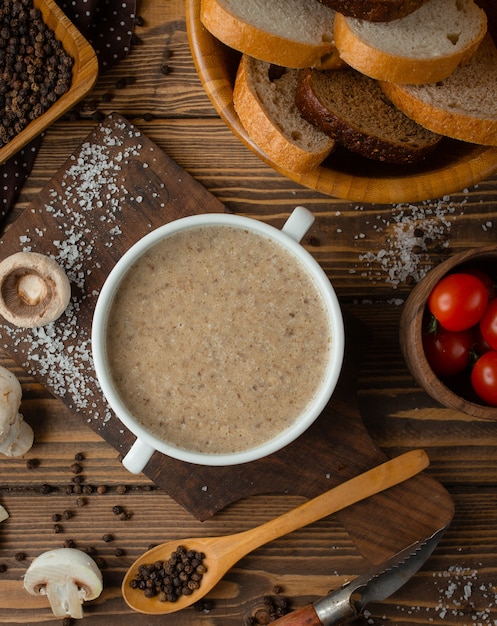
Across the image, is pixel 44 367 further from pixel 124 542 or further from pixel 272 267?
pixel 272 267

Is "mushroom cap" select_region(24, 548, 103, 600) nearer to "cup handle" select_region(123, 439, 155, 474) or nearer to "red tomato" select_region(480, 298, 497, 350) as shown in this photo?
"cup handle" select_region(123, 439, 155, 474)

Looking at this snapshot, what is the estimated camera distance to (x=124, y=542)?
2.03m

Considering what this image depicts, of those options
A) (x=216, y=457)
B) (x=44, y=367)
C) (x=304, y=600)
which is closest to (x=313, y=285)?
(x=216, y=457)

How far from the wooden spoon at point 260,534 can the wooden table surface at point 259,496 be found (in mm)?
45

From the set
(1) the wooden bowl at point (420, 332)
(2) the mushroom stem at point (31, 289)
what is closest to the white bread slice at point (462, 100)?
(1) the wooden bowl at point (420, 332)

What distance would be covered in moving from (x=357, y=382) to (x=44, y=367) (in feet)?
2.70

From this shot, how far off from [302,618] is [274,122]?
47.4 inches

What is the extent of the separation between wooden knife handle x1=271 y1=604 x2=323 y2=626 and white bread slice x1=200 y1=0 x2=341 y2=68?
1312 millimetres

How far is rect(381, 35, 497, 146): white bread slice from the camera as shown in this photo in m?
1.58

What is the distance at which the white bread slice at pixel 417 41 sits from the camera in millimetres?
1529

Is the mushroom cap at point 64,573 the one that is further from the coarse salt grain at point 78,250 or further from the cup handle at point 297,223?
the cup handle at point 297,223

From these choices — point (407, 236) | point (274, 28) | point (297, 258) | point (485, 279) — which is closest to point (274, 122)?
point (274, 28)

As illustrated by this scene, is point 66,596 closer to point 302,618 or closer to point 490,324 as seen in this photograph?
point 302,618

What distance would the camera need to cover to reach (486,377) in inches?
69.0
